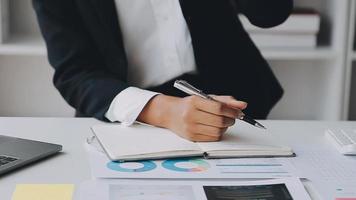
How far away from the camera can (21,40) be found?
7.05 feet

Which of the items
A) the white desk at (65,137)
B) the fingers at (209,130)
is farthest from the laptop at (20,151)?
the fingers at (209,130)

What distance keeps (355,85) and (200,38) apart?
4.02 feet

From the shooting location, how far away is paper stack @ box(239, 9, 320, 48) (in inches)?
82.0

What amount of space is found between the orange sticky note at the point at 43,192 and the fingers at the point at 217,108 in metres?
0.27

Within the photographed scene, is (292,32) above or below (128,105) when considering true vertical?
above

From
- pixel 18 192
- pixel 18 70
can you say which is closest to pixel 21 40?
Answer: pixel 18 70

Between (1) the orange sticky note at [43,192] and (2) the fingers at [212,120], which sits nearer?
(1) the orange sticky note at [43,192]

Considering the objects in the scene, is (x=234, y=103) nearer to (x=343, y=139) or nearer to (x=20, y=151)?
(x=343, y=139)

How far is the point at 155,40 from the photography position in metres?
1.40

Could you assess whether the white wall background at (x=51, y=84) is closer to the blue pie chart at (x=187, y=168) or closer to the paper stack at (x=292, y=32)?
the paper stack at (x=292, y=32)

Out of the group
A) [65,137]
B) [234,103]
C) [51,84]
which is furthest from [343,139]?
[51,84]

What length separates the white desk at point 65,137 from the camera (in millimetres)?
877

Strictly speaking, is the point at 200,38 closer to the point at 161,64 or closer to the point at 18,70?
the point at 161,64

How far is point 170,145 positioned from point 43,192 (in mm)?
231
